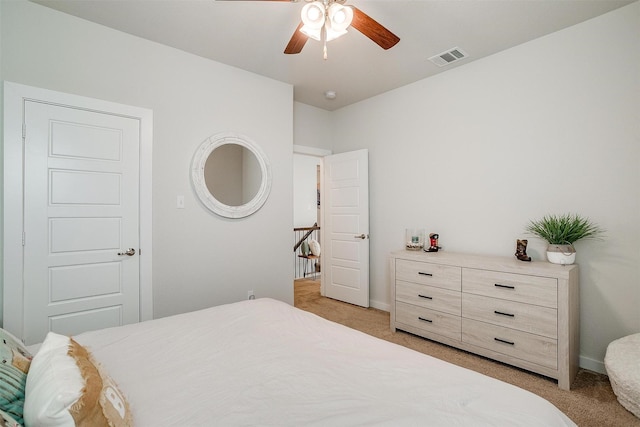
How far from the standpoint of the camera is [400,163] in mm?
3838

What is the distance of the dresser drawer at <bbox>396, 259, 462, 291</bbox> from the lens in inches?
110

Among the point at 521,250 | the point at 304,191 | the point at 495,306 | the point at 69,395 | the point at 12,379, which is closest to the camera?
the point at 69,395

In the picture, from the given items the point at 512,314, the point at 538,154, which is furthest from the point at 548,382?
the point at 538,154

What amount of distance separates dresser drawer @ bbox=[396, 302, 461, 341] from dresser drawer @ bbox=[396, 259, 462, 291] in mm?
271

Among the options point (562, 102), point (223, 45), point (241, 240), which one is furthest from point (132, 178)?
point (562, 102)

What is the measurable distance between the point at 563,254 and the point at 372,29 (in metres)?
2.20

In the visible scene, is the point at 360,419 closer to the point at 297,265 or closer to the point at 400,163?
the point at 400,163

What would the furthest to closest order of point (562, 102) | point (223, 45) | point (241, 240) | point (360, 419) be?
1. point (241, 240)
2. point (223, 45)
3. point (562, 102)
4. point (360, 419)

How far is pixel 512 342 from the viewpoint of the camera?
246 centimetres

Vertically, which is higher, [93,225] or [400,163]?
[400,163]

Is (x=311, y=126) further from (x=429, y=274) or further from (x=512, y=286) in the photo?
(x=512, y=286)

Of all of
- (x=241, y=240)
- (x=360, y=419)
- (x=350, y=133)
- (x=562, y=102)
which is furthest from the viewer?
(x=350, y=133)

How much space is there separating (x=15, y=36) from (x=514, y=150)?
162 inches

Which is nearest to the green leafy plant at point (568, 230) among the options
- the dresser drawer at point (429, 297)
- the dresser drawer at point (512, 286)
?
the dresser drawer at point (512, 286)
